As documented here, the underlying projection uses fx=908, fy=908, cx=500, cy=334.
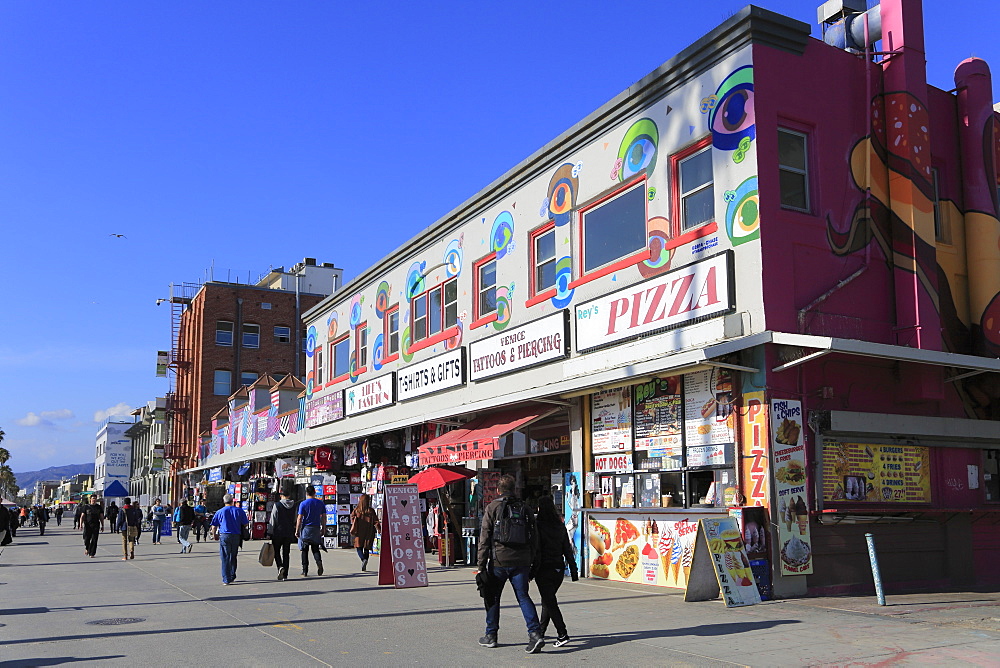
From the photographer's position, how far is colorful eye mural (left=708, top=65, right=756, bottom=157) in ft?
43.6

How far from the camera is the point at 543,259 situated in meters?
18.3

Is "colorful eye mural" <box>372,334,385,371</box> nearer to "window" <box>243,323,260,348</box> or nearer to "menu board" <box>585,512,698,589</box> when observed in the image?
"menu board" <box>585,512,698,589</box>

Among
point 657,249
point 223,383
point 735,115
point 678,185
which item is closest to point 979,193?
point 735,115

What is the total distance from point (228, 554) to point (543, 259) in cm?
814

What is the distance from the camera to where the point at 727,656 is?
8492mm

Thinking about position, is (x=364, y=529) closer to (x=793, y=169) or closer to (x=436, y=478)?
(x=436, y=478)

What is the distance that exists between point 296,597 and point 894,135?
38.7ft

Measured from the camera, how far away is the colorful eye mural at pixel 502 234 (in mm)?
19312

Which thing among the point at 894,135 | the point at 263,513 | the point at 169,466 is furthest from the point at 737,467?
the point at 169,466

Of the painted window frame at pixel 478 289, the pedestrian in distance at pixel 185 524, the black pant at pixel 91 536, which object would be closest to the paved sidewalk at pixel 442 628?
the painted window frame at pixel 478 289

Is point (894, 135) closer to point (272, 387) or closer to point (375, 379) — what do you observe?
point (375, 379)

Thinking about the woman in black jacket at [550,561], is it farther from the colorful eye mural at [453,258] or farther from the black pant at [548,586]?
the colorful eye mural at [453,258]

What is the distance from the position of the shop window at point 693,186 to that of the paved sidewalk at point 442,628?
18.8 ft

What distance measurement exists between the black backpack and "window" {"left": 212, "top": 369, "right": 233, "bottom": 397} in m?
46.3
